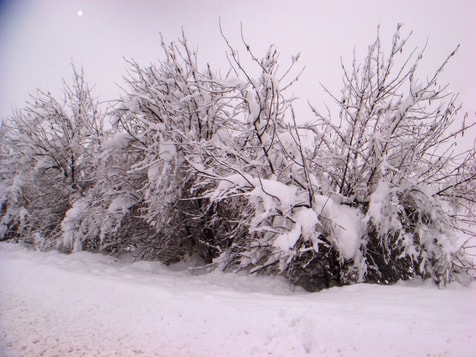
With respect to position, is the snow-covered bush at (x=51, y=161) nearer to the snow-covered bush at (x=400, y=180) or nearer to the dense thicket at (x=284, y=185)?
the dense thicket at (x=284, y=185)

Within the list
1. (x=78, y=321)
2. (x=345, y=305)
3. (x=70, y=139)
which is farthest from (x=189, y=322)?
(x=70, y=139)

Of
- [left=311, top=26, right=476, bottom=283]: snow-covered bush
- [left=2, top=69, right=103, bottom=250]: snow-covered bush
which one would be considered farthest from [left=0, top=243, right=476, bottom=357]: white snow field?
[left=2, top=69, right=103, bottom=250]: snow-covered bush

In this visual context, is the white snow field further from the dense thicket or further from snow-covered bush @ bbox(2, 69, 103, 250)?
snow-covered bush @ bbox(2, 69, 103, 250)

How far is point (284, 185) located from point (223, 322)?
2.41m

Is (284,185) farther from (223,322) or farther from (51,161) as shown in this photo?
(51,161)

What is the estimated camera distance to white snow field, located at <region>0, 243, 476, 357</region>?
282 cm

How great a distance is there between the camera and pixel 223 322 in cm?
328

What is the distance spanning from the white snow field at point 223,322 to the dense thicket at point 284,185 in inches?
43.3

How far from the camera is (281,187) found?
16.3ft

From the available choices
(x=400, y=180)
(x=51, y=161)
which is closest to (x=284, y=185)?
(x=400, y=180)

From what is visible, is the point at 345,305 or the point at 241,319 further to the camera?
the point at 345,305

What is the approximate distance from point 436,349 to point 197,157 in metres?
5.11

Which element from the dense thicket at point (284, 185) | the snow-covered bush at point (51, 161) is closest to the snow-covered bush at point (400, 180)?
the dense thicket at point (284, 185)

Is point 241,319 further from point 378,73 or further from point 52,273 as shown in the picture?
point 378,73
